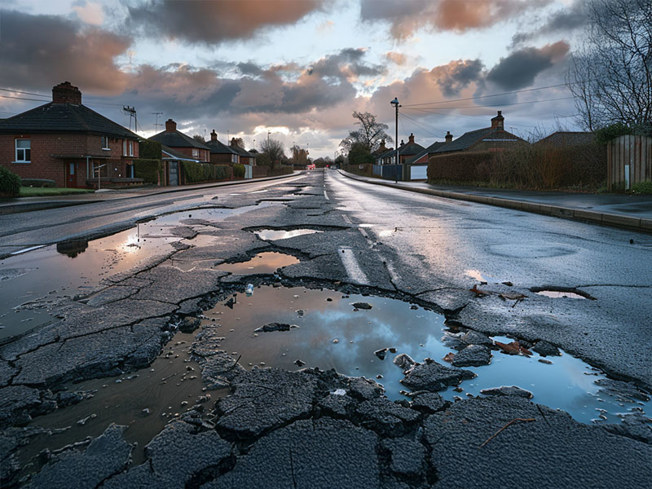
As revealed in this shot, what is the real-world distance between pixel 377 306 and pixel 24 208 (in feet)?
47.8

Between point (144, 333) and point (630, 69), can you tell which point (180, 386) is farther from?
point (630, 69)

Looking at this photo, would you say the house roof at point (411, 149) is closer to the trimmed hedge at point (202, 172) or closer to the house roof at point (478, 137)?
the house roof at point (478, 137)

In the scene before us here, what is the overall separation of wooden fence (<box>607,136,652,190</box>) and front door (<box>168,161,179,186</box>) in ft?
101

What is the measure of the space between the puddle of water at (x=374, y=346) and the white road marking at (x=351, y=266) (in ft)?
2.10

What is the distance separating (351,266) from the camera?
18.2 ft

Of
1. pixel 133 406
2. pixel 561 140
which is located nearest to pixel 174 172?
pixel 561 140

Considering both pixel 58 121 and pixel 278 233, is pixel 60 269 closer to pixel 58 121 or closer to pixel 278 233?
pixel 278 233

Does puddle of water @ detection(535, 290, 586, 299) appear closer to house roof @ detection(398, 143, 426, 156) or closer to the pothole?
the pothole

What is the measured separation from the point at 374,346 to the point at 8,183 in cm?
2025

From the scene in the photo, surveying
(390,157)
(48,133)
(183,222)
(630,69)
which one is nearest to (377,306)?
(183,222)

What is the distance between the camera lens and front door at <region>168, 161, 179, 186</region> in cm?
3659

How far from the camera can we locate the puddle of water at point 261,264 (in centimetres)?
527

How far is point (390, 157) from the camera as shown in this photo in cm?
9656

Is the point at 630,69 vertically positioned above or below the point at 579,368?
above
